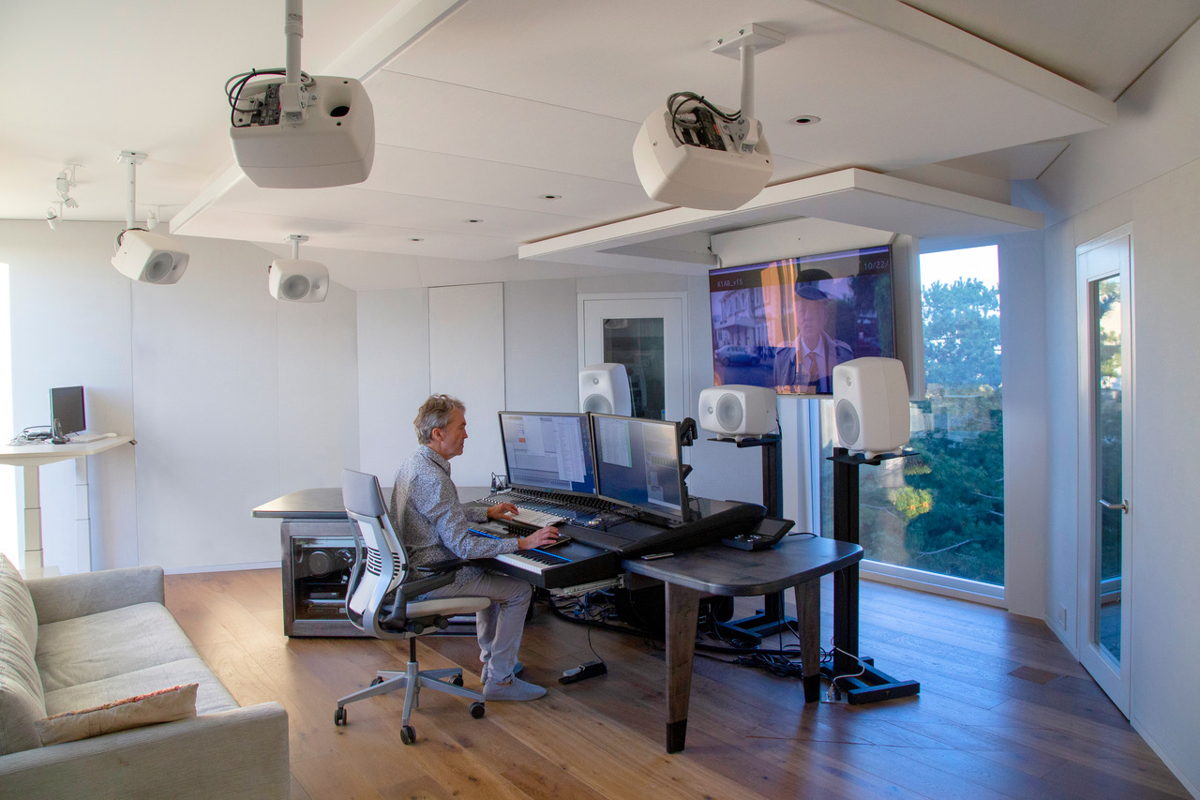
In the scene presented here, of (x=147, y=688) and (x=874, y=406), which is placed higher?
(x=874, y=406)

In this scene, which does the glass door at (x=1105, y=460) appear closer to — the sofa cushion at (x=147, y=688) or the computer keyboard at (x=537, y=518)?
the computer keyboard at (x=537, y=518)

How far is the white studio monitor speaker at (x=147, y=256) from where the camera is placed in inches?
154

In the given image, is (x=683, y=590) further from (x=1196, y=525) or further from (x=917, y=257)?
(x=917, y=257)

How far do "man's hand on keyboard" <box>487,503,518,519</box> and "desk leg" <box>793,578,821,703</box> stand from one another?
1368 mm

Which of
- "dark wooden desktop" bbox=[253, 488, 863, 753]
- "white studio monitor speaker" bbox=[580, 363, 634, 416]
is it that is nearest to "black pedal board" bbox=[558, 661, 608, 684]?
"dark wooden desktop" bbox=[253, 488, 863, 753]

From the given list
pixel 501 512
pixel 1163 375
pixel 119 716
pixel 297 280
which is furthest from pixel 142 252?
pixel 1163 375

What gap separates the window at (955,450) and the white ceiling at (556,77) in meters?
1.41

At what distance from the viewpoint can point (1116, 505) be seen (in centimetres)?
336

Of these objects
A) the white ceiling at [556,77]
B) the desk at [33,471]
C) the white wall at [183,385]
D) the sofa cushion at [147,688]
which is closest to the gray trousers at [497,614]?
the sofa cushion at [147,688]

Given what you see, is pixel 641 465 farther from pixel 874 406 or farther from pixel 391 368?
pixel 391 368

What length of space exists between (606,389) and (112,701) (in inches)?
129

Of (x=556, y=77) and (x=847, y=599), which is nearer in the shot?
(x=556, y=77)

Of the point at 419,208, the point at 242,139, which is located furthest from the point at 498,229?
the point at 242,139

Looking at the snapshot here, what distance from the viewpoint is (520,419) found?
421 cm
